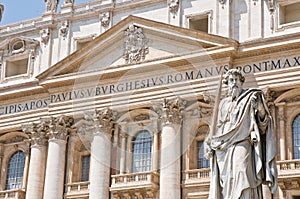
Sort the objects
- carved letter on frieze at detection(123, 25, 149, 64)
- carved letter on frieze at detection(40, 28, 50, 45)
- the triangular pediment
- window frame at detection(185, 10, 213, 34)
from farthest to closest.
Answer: carved letter on frieze at detection(40, 28, 50, 45) < carved letter on frieze at detection(123, 25, 149, 64) < window frame at detection(185, 10, 213, 34) < the triangular pediment

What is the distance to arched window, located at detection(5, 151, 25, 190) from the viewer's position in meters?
32.6

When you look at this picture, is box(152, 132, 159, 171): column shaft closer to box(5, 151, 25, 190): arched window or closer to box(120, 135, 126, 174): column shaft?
box(120, 135, 126, 174): column shaft

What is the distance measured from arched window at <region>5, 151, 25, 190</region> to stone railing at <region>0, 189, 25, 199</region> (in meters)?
0.73

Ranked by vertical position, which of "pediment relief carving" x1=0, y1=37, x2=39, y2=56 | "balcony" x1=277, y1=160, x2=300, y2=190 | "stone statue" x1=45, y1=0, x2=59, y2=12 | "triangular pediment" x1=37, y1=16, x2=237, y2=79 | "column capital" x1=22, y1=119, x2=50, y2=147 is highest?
"stone statue" x1=45, y1=0, x2=59, y2=12

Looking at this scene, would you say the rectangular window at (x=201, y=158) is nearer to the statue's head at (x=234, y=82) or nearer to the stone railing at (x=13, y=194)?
the stone railing at (x=13, y=194)

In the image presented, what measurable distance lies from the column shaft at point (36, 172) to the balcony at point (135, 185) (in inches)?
154

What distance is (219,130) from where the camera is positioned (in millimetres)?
10188

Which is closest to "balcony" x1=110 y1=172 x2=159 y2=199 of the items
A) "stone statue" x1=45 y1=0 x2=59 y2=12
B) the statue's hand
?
"stone statue" x1=45 y1=0 x2=59 y2=12

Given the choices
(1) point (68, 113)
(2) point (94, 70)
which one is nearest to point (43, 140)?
(1) point (68, 113)

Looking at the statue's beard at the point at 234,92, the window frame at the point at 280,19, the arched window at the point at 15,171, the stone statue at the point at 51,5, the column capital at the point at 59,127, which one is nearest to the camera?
the statue's beard at the point at 234,92

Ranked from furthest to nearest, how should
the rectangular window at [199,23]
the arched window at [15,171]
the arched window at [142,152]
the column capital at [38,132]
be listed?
the arched window at [15,171] → the column capital at [38,132] → the rectangular window at [199,23] → the arched window at [142,152]

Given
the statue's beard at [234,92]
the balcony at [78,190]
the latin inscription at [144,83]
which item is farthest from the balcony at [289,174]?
the statue's beard at [234,92]

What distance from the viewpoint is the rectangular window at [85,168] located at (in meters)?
31.0

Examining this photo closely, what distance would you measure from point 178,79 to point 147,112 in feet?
7.22
